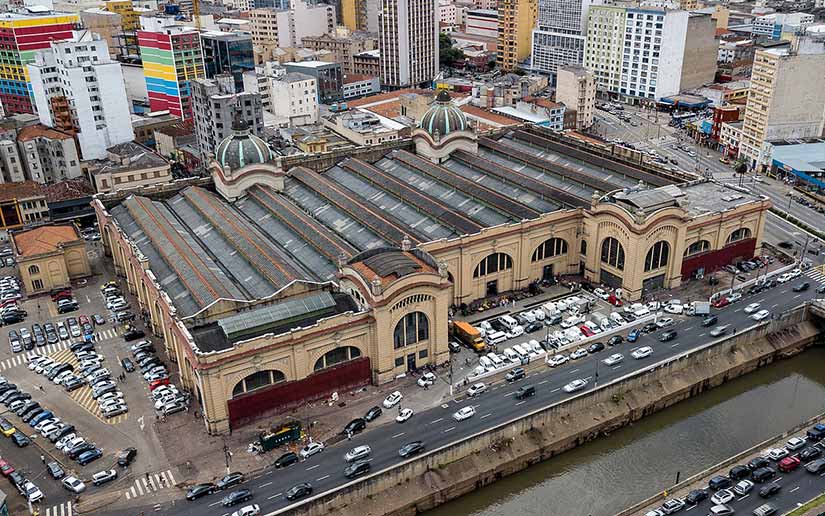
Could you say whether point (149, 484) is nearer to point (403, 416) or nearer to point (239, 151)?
point (403, 416)

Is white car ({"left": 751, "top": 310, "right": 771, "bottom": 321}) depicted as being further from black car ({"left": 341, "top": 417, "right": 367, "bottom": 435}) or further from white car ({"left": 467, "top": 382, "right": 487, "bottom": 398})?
black car ({"left": 341, "top": 417, "right": 367, "bottom": 435})

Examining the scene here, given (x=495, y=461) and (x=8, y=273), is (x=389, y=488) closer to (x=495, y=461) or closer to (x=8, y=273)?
(x=495, y=461)

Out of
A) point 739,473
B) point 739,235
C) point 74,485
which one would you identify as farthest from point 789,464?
point 74,485

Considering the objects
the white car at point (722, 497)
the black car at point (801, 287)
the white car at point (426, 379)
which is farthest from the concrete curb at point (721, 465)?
the black car at point (801, 287)

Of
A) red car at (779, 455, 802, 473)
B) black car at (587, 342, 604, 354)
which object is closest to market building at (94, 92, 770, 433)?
black car at (587, 342, 604, 354)

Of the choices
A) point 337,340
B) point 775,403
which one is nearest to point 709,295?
point 775,403
